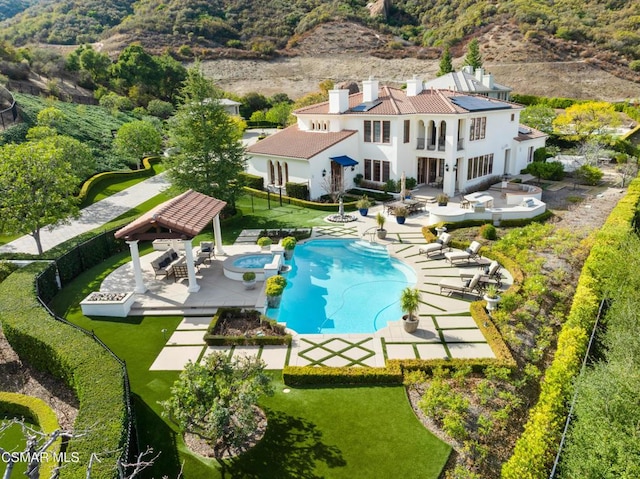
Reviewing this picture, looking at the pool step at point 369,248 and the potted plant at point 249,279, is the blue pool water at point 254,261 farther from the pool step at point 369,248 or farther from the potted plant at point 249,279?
the pool step at point 369,248

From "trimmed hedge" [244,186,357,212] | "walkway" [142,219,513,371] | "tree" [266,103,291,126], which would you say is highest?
"tree" [266,103,291,126]

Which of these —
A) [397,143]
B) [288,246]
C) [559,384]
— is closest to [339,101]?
[397,143]

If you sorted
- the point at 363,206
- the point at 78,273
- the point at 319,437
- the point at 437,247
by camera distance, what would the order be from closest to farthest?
the point at 319,437 < the point at 78,273 < the point at 437,247 < the point at 363,206

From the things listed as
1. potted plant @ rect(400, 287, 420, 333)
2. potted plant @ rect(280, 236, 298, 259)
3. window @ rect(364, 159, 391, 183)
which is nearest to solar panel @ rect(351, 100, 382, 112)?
window @ rect(364, 159, 391, 183)

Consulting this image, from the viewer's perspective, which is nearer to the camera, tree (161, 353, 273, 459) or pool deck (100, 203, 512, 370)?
tree (161, 353, 273, 459)

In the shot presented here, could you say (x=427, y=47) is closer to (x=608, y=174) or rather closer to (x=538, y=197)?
(x=608, y=174)

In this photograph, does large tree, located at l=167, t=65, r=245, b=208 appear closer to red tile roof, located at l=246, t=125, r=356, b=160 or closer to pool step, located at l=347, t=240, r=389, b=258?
red tile roof, located at l=246, t=125, r=356, b=160

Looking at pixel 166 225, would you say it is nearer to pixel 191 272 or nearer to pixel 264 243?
pixel 191 272
